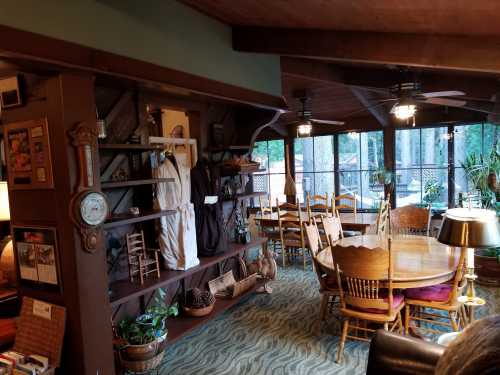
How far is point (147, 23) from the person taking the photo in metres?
2.48

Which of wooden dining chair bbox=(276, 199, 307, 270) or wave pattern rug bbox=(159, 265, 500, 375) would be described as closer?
wave pattern rug bbox=(159, 265, 500, 375)

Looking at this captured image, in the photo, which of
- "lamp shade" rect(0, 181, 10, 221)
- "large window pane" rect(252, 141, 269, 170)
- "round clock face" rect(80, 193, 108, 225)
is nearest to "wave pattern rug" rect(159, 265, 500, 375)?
"round clock face" rect(80, 193, 108, 225)

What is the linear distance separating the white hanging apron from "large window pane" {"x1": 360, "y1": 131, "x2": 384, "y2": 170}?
4943mm

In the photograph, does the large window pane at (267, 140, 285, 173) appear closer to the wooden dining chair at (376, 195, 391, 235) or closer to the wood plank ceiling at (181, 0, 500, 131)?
the wood plank ceiling at (181, 0, 500, 131)

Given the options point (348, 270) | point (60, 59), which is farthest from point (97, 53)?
point (348, 270)

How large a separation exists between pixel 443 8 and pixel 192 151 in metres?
2.54

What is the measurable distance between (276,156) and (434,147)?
10.7ft

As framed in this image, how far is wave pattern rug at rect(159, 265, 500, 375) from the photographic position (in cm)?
280

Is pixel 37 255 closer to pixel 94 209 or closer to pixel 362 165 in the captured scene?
pixel 94 209

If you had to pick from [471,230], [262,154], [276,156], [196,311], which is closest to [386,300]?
[471,230]

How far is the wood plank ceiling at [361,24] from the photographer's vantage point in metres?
2.12

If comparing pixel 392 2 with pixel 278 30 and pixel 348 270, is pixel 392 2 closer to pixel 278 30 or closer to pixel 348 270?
pixel 278 30

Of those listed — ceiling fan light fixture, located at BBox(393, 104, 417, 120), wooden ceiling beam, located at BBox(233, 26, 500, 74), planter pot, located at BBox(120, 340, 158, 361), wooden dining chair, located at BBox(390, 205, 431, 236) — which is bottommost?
planter pot, located at BBox(120, 340, 158, 361)

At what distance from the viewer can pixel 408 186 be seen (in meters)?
6.95
